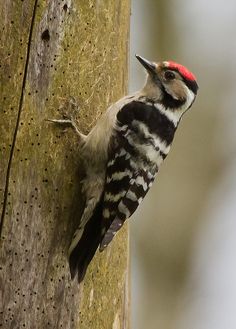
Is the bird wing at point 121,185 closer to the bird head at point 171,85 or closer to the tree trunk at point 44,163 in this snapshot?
the tree trunk at point 44,163

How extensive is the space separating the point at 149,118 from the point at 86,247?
2.76 feet

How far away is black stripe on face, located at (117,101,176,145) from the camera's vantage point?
4551mm

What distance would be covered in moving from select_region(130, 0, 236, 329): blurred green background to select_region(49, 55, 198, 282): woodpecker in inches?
138

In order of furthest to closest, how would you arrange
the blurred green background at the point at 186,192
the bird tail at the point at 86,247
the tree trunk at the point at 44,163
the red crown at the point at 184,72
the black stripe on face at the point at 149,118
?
1. the blurred green background at the point at 186,192
2. the red crown at the point at 184,72
3. the black stripe on face at the point at 149,118
4. the bird tail at the point at 86,247
5. the tree trunk at the point at 44,163

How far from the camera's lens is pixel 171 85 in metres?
4.96

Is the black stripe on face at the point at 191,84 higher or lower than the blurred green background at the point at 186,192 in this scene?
higher

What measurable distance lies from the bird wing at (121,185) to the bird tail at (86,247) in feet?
0.20

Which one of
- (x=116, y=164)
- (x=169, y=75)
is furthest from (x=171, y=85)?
(x=116, y=164)

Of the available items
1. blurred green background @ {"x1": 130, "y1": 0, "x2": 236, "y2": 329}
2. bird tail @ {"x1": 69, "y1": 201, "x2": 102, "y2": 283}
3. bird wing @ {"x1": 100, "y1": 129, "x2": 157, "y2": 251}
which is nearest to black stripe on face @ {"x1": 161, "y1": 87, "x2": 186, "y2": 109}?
bird wing @ {"x1": 100, "y1": 129, "x2": 157, "y2": 251}

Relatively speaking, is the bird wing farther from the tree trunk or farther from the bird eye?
the bird eye

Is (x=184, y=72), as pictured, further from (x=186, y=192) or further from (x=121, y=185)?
(x=186, y=192)

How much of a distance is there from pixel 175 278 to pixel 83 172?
13.8 ft

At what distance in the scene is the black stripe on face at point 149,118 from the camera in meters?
4.55

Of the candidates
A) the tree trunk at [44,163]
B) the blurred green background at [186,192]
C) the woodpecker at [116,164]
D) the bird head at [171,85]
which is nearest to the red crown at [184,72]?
the bird head at [171,85]
